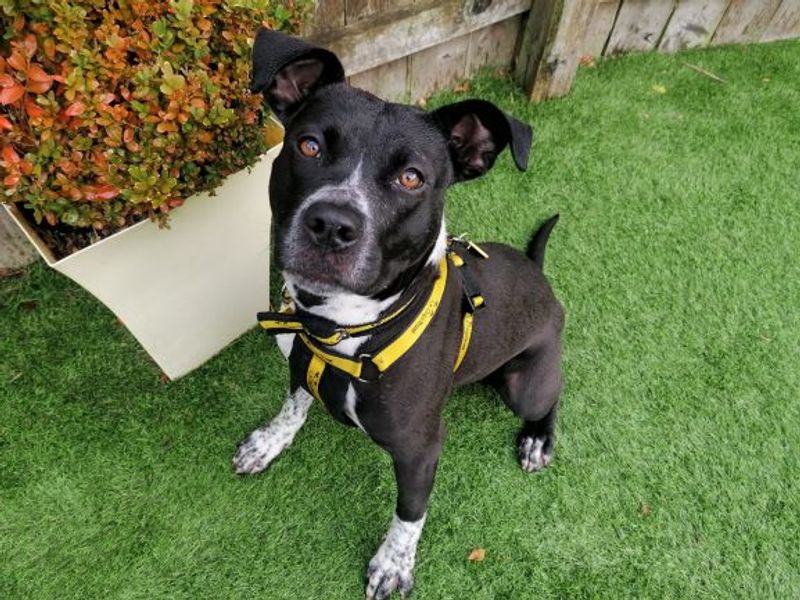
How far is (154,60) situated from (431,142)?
106cm

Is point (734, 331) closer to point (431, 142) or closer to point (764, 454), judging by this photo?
point (764, 454)

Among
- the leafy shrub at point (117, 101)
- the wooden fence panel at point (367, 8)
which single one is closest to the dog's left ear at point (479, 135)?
the leafy shrub at point (117, 101)

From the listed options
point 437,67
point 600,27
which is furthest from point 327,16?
point 600,27

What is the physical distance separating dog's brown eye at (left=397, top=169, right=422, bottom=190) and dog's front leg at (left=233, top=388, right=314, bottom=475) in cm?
130

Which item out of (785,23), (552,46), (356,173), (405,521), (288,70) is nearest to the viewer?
(356,173)

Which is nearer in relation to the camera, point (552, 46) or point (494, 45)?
point (552, 46)

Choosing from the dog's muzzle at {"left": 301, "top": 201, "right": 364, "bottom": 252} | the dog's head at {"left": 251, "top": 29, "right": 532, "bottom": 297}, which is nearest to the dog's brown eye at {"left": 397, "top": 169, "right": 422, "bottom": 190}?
the dog's head at {"left": 251, "top": 29, "right": 532, "bottom": 297}

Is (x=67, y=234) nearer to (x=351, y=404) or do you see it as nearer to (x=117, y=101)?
(x=117, y=101)

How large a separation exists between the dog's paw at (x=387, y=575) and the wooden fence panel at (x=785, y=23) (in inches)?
214

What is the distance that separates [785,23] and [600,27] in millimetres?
1914

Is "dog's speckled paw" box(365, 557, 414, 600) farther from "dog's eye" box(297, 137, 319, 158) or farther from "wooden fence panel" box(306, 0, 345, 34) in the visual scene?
"wooden fence panel" box(306, 0, 345, 34)

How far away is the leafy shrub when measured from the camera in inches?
79.7

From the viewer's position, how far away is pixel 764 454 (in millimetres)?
3266

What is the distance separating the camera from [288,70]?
2121 mm
